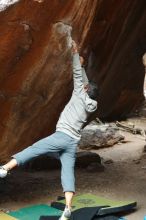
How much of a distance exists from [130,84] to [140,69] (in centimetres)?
56

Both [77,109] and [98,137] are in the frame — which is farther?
[98,137]

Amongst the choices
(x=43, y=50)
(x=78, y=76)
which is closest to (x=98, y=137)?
(x=43, y=50)

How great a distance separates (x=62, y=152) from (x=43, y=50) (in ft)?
4.53

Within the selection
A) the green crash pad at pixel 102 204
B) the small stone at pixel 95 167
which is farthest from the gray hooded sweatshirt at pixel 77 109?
the small stone at pixel 95 167

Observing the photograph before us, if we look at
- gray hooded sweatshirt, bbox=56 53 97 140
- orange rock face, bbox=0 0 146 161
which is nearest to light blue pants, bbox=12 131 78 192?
gray hooded sweatshirt, bbox=56 53 97 140

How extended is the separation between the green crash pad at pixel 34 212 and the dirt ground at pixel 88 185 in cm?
26

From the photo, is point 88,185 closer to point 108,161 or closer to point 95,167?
point 95,167

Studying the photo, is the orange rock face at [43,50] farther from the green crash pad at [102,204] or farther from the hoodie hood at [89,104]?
the green crash pad at [102,204]

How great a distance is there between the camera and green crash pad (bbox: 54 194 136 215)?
6.17 metres

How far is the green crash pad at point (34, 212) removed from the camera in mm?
6043

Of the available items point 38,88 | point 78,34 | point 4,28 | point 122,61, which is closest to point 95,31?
point 78,34

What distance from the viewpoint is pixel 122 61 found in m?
9.06

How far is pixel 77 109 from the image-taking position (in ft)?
18.2

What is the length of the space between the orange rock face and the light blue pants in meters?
1.06
